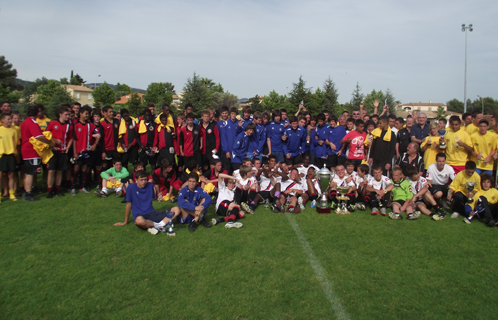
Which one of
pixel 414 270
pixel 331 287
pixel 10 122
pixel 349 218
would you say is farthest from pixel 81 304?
pixel 10 122

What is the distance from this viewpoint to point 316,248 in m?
4.75

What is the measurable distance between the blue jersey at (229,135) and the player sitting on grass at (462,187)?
5055 millimetres

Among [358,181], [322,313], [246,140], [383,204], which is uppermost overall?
[246,140]

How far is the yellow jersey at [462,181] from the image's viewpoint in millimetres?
6316

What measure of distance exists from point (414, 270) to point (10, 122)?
27.0 feet

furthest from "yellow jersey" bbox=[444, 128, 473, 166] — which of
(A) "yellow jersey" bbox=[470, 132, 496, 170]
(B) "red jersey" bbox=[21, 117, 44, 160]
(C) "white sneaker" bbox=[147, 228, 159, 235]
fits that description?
(B) "red jersey" bbox=[21, 117, 44, 160]

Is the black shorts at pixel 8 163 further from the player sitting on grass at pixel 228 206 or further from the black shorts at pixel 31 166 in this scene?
the player sitting on grass at pixel 228 206

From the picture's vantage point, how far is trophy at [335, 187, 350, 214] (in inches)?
259

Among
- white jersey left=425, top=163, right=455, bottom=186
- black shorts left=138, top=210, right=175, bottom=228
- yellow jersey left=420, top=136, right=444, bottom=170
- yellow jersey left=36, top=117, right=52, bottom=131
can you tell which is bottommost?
black shorts left=138, top=210, right=175, bottom=228

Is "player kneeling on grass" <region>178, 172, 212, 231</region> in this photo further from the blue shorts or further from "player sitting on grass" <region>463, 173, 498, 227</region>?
"player sitting on grass" <region>463, 173, 498, 227</region>

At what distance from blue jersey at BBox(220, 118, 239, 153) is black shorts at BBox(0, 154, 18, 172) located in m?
4.72

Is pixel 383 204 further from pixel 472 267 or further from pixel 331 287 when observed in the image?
pixel 331 287

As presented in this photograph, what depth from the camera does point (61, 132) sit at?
290 inches

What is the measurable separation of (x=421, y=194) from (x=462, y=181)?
86 centimetres
